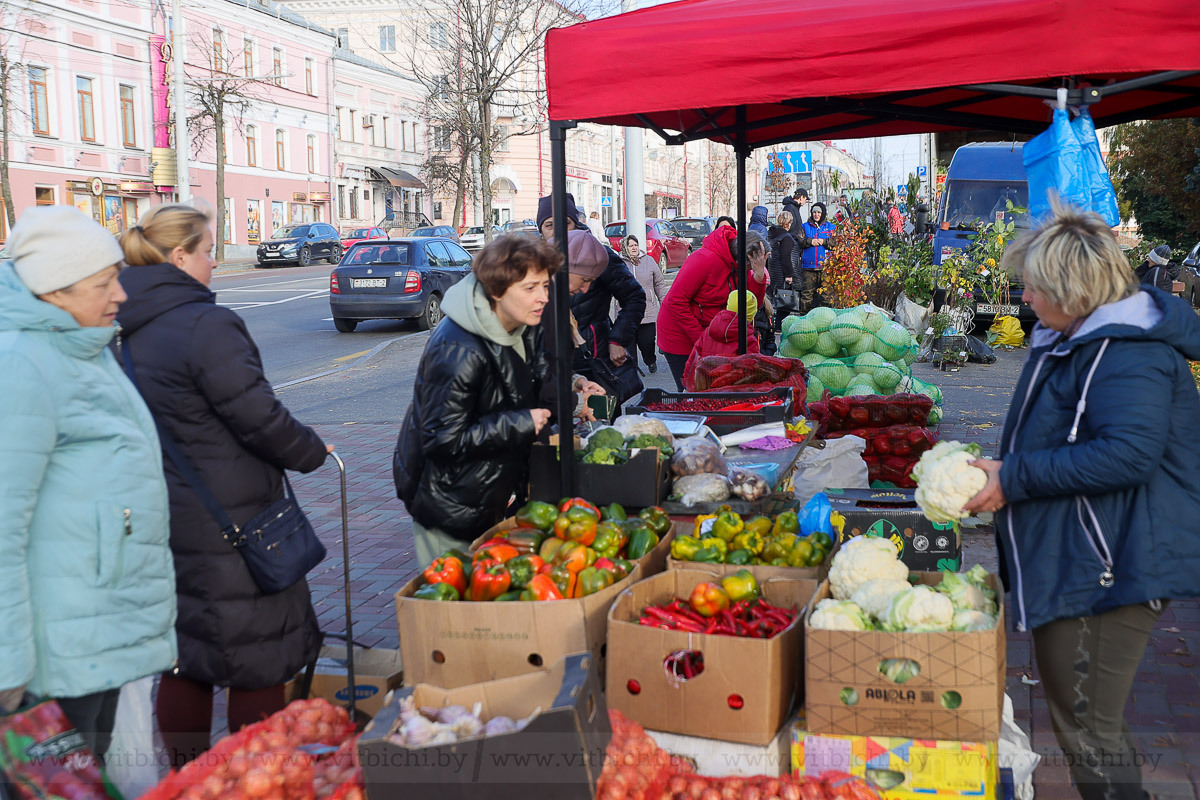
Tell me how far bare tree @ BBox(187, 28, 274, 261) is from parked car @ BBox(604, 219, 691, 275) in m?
15.2

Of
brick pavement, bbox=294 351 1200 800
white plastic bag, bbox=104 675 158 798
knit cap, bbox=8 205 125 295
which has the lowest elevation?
brick pavement, bbox=294 351 1200 800

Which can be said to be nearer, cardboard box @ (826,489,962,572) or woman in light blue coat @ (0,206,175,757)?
woman in light blue coat @ (0,206,175,757)

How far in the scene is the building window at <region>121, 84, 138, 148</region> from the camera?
38.6 meters

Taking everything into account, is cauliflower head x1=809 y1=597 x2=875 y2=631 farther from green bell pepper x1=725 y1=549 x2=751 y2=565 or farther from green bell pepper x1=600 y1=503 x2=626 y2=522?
green bell pepper x1=600 y1=503 x2=626 y2=522

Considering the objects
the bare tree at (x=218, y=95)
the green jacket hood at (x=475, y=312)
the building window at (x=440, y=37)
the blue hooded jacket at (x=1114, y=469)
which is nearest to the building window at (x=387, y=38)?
the building window at (x=440, y=37)

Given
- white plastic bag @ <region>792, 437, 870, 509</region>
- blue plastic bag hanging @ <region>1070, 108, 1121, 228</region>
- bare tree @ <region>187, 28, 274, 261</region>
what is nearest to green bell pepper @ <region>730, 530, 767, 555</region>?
blue plastic bag hanging @ <region>1070, 108, 1121, 228</region>

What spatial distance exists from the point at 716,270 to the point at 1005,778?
16.9 feet

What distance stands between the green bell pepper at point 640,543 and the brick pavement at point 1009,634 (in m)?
1.52

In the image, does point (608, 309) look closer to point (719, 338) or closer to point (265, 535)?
point (719, 338)

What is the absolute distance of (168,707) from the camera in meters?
3.17

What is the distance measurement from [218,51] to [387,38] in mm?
17847

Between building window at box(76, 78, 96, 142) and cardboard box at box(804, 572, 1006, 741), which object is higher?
building window at box(76, 78, 96, 142)

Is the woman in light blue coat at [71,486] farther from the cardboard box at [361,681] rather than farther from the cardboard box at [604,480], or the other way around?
the cardboard box at [604,480]

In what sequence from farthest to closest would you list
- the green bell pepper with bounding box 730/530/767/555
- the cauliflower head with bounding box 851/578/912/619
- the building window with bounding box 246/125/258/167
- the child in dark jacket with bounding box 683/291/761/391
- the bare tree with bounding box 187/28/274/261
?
the building window with bounding box 246/125/258/167 → the bare tree with bounding box 187/28/274/261 → the child in dark jacket with bounding box 683/291/761/391 → the green bell pepper with bounding box 730/530/767/555 → the cauliflower head with bounding box 851/578/912/619
